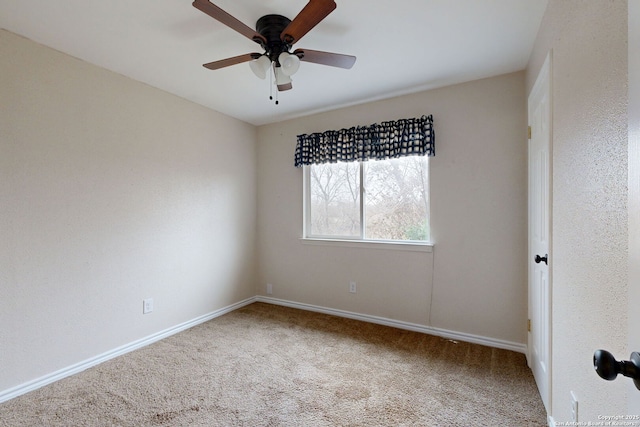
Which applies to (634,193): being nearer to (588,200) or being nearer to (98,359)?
(588,200)

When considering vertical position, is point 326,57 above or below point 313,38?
below

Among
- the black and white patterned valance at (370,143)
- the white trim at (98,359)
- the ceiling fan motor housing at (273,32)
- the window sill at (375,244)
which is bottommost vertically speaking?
the white trim at (98,359)

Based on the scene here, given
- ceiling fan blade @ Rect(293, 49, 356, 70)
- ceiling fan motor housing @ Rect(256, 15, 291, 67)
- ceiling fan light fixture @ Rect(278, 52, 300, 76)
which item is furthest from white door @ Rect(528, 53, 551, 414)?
ceiling fan motor housing @ Rect(256, 15, 291, 67)

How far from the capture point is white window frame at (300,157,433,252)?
290 cm

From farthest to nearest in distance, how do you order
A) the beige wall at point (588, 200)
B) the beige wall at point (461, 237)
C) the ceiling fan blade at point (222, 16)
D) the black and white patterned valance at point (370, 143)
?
the black and white patterned valance at point (370, 143), the beige wall at point (461, 237), the ceiling fan blade at point (222, 16), the beige wall at point (588, 200)

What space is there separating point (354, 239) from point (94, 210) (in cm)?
244

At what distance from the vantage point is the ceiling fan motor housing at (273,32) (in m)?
1.75

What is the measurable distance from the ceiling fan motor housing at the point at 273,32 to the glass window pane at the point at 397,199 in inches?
66.3

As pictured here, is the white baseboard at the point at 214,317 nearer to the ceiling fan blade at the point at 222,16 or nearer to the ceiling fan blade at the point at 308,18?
the ceiling fan blade at the point at 308,18

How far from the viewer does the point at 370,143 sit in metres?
3.06

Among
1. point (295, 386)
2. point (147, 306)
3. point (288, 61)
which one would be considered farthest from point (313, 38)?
point (147, 306)

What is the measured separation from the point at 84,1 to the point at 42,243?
1591 mm

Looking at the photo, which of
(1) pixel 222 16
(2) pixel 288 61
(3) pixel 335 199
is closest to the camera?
(1) pixel 222 16

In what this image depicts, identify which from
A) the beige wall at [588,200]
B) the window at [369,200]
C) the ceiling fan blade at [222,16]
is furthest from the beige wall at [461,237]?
the ceiling fan blade at [222,16]
